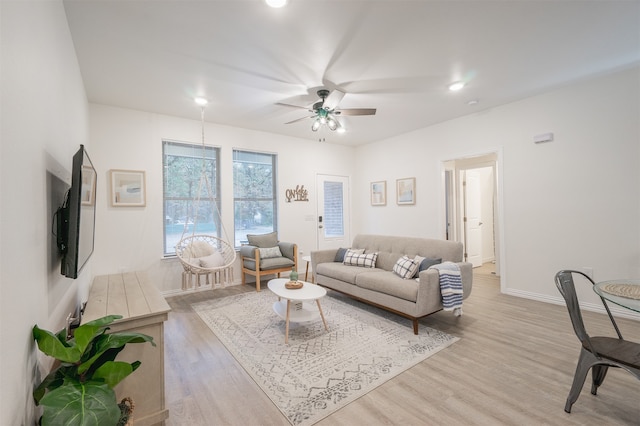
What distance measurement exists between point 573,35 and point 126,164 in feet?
17.2

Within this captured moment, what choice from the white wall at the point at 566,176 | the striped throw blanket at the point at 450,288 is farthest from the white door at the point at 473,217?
the striped throw blanket at the point at 450,288

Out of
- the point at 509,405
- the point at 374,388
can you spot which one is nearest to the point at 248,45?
the point at 374,388

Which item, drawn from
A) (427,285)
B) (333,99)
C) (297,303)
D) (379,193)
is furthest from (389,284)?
(379,193)

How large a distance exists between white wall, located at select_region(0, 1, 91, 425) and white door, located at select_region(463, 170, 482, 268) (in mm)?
6252

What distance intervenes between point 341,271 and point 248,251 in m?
1.70

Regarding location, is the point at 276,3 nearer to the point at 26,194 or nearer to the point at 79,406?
the point at 26,194

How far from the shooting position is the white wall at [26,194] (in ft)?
2.97

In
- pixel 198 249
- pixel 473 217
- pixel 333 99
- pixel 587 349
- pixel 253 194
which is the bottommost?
pixel 587 349

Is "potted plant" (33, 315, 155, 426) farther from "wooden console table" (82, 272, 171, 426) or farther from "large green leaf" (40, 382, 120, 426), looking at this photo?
"wooden console table" (82, 272, 171, 426)

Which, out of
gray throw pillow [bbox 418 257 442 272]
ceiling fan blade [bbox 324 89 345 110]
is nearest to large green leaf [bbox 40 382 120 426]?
gray throw pillow [bbox 418 257 442 272]

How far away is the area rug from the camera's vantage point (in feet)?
6.37

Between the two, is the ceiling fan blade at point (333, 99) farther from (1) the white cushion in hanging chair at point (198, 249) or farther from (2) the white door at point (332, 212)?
(1) the white cushion in hanging chair at point (198, 249)

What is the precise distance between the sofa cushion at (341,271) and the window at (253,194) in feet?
5.54

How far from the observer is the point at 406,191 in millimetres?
5512
